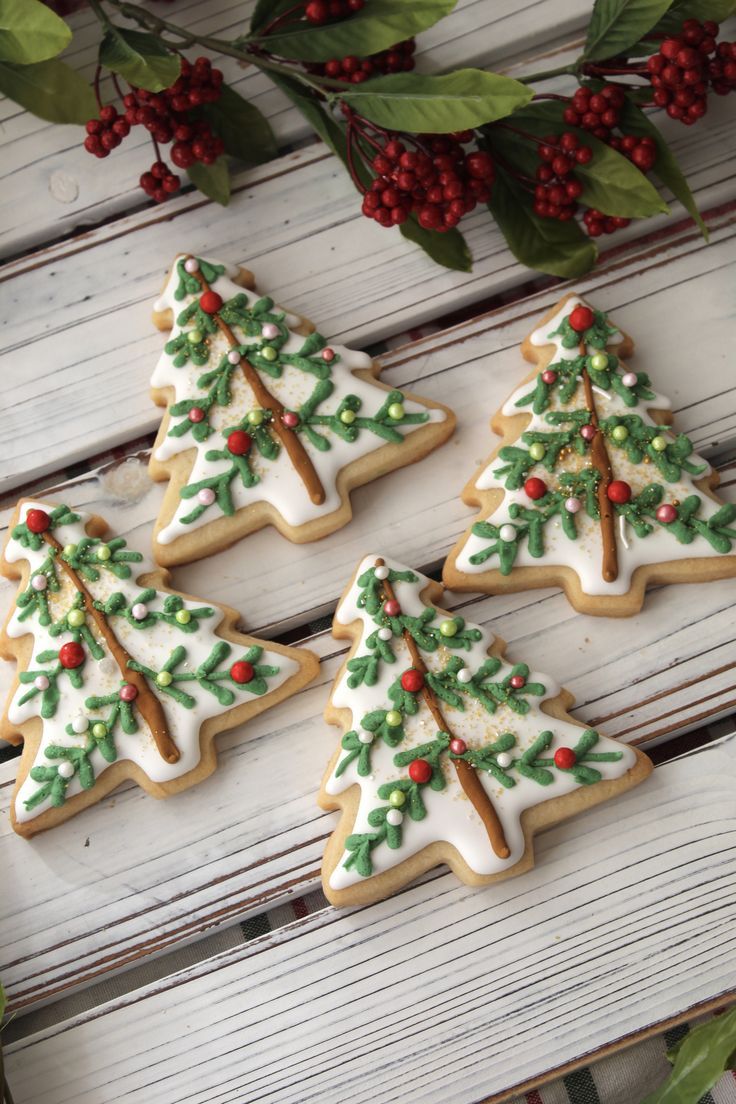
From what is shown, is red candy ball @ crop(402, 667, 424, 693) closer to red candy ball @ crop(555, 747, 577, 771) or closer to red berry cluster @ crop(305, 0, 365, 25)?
red candy ball @ crop(555, 747, 577, 771)

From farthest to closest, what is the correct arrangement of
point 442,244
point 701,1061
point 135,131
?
point 135,131 → point 442,244 → point 701,1061

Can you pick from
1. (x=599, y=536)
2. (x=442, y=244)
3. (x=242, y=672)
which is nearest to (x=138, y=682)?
(x=242, y=672)

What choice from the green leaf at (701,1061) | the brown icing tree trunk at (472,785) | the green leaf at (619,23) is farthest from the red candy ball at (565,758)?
the green leaf at (619,23)

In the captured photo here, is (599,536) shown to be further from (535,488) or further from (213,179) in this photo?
(213,179)

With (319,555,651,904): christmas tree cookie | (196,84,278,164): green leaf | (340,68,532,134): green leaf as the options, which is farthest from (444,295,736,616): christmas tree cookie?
(196,84,278,164): green leaf

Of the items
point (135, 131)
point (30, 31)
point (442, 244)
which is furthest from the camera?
point (135, 131)

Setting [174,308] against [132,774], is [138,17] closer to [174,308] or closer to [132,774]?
[174,308]

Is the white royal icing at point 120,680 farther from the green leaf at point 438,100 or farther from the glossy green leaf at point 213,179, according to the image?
the green leaf at point 438,100
